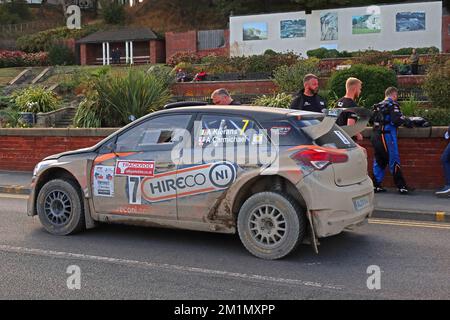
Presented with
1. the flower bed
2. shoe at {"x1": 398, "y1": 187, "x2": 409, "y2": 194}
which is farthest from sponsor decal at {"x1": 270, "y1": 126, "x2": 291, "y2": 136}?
the flower bed

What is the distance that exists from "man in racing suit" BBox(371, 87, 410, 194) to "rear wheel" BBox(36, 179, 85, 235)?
5.11 metres

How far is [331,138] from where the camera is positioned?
6.26 meters

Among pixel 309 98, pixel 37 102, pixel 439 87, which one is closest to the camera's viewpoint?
pixel 309 98

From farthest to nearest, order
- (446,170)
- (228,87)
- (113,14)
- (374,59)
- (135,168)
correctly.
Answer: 1. (113,14)
2. (374,59)
3. (228,87)
4. (446,170)
5. (135,168)

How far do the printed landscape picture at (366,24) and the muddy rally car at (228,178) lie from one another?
3293cm

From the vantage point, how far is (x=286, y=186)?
6.05 meters

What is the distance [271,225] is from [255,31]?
120 ft

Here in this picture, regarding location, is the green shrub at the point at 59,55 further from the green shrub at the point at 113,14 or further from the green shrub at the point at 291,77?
the green shrub at the point at 291,77

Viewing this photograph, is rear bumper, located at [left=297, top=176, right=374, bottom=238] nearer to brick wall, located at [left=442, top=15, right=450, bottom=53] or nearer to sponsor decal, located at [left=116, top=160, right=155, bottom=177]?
sponsor decal, located at [left=116, top=160, right=155, bottom=177]

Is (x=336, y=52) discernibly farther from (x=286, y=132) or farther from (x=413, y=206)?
(x=286, y=132)

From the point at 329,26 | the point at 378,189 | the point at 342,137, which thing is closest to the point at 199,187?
the point at 342,137

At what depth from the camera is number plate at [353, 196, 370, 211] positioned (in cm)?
613
